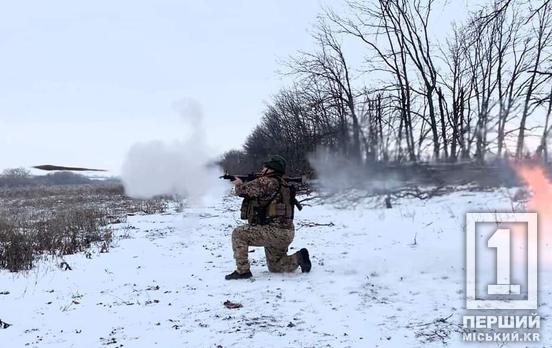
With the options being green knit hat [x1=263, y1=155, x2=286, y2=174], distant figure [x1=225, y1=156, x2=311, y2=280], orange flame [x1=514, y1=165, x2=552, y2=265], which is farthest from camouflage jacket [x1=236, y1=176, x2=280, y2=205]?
orange flame [x1=514, y1=165, x2=552, y2=265]

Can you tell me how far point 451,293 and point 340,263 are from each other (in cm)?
276

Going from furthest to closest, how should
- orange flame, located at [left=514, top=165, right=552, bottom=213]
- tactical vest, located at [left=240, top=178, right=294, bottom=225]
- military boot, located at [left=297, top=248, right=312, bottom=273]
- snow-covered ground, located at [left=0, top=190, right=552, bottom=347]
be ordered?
orange flame, located at [left=514, top=165, right=552, bottom=213], tactical vest, located at [left=240, top=178, right=294, bottom=225], military boot, located at [left=297, top=248, right=312, bottom=273], snow-covered ground, located at [left=0, top=190, right=552, bottom=347]

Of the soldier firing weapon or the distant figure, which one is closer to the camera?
the distant figure

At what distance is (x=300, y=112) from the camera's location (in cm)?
4141

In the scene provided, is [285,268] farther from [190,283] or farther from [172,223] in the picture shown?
[172,223]

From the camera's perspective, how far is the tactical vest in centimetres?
823

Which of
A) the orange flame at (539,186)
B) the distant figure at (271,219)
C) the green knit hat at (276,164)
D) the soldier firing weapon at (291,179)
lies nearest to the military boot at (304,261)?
the distant figure at (271,219)

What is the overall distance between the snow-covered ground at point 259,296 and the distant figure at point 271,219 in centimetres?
35

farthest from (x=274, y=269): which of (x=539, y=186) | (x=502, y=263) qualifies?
(x=539, y=186)

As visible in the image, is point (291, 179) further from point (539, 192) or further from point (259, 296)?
point (539, 192)

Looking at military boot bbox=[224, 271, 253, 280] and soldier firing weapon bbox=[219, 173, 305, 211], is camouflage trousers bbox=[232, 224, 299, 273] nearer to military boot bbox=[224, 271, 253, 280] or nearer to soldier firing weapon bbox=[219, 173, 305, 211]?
military boot bbox=[224, 271, 253, 280]

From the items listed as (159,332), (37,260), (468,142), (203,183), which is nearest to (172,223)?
(203,183)

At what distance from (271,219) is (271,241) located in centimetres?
37

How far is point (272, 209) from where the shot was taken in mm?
8227
